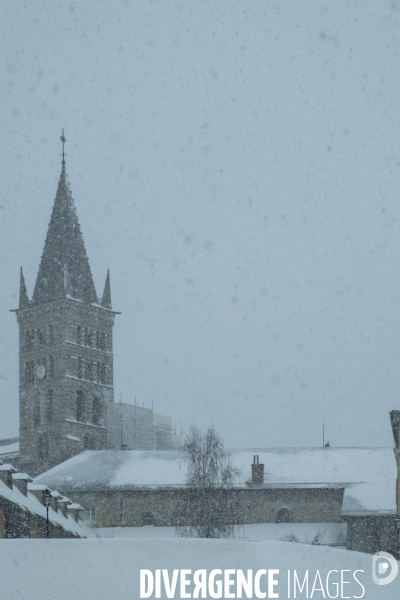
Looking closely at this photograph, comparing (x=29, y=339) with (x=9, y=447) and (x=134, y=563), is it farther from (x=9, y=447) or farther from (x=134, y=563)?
(x=134, y=563)

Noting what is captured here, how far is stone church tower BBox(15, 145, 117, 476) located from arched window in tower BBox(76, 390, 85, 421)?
8 cm

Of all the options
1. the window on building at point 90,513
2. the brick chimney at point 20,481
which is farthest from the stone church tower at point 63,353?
the brick chimney at point 20,481

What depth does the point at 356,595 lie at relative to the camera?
33406 millimetres

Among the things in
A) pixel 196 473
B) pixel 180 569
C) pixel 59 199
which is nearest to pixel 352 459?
pixel 196 473

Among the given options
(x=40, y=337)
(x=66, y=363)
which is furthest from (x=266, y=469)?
(x=40, y=337)

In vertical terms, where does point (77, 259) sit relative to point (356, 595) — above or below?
above

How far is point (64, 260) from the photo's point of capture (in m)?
107

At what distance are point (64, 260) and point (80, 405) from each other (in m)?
12.2

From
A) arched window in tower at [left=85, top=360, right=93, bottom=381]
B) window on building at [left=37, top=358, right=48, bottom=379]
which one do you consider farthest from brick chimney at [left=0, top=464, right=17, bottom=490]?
arched window in tower at [left=85, top=360, right=93, bottom=381]

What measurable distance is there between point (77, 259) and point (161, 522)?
30.0 m

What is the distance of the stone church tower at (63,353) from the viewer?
331 feet

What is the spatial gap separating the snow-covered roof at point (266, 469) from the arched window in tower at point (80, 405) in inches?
440

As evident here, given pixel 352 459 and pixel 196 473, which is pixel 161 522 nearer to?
pixel 196 473

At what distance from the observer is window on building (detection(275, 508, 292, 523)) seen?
83.6 meters
